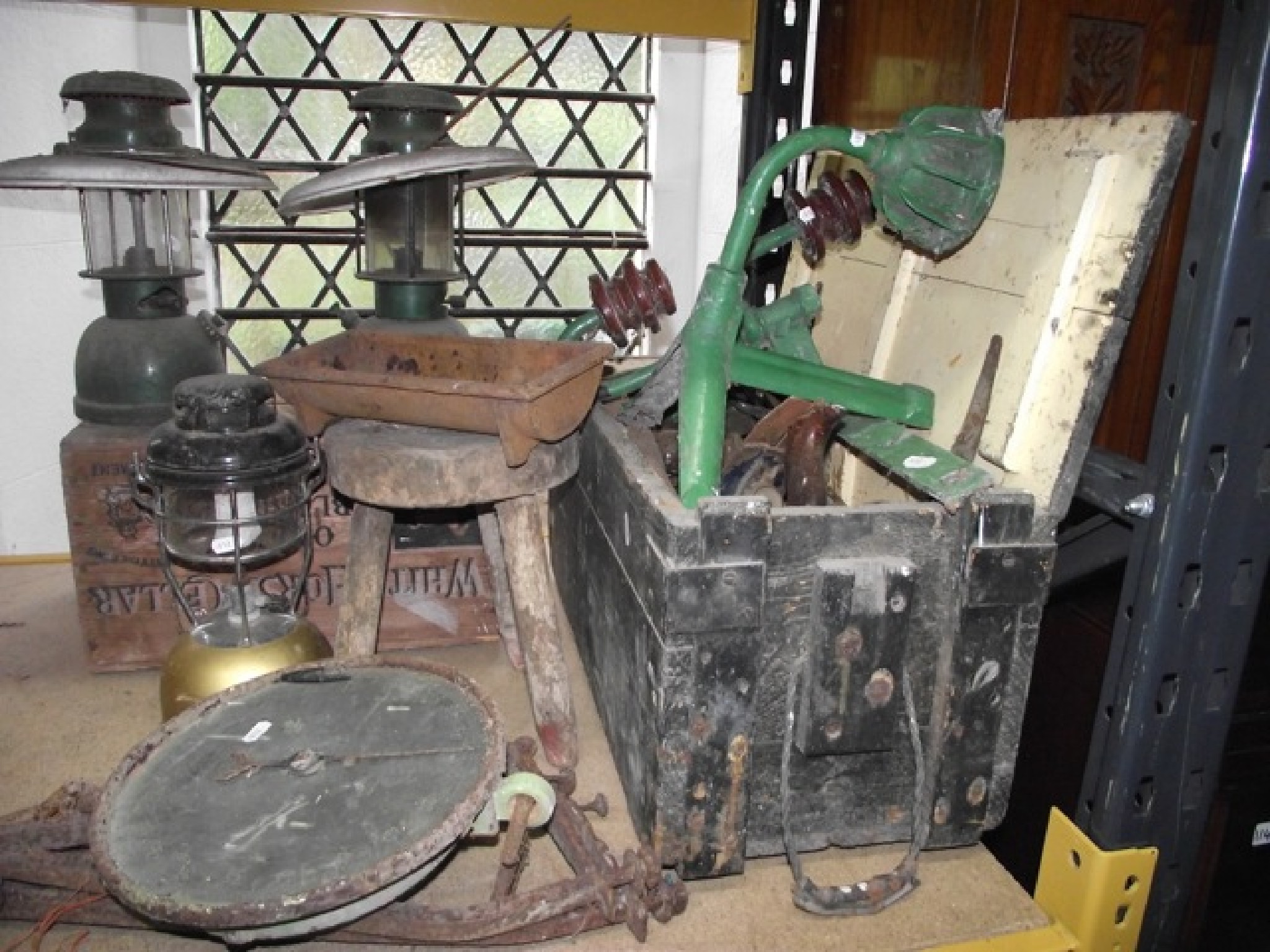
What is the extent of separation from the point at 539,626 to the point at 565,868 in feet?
0.80

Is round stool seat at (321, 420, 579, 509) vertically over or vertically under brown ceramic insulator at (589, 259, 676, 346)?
under

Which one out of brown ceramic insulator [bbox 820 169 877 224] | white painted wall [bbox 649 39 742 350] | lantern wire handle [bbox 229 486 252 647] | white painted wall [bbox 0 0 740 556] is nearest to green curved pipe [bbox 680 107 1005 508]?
brown ceramic insulator [bbox 820 169 877 224]

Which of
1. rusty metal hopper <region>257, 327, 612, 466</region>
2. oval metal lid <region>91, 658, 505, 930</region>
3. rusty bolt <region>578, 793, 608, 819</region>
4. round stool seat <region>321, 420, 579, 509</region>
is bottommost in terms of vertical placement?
rusty bolt <region>578, 793, 608, 819</region>

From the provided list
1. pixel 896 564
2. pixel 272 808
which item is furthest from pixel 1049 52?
pixel 272 808

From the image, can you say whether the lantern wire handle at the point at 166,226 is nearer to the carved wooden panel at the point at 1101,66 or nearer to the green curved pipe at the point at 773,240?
the green curved pipe at the point at 773,240

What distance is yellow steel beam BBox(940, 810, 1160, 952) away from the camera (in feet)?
2.57

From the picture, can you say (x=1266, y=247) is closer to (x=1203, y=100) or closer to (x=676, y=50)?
(x=1203, y=100)

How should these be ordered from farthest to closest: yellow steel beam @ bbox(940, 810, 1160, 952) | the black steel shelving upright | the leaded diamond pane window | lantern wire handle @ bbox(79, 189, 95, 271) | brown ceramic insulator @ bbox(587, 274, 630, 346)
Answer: the leaded diamond pane window < lantern wire handle @ bbox(79, 189, 95, 271) < brown ceramic insulator @ bbox(587, 274, 630, 346) < yellow steel beam @ bbox(940, 810, 1160, 952) < the black steel shelving upright

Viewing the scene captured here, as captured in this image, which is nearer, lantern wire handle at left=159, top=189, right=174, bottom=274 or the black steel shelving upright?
the black steel shelving upright

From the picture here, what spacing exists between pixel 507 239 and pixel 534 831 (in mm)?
1428

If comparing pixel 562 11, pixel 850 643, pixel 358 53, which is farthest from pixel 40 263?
pixel 850 643

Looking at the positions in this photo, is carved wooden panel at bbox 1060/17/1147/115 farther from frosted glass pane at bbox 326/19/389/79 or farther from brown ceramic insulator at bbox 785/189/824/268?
frosted glass pane at bbox 326/19/389/79

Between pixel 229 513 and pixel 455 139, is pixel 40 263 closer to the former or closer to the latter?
pixel 455 139

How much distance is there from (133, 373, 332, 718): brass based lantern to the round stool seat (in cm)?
8
